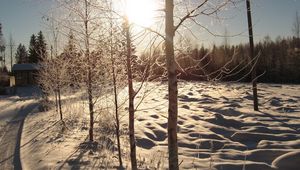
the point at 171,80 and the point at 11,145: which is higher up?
the point at 171,80

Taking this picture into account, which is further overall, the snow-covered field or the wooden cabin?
the wooden cabin

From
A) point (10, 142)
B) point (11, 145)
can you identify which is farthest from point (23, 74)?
point (11, 145)

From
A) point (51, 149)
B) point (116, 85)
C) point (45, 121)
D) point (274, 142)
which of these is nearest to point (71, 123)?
point (45, 121)

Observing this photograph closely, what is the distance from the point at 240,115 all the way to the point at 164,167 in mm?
7565

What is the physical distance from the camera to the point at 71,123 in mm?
12703

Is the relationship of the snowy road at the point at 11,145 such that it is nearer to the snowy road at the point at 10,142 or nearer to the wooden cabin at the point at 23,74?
the snowy road at the point at 10,142

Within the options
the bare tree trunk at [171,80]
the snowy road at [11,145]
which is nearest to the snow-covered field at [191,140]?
the snowy road at [11,145]

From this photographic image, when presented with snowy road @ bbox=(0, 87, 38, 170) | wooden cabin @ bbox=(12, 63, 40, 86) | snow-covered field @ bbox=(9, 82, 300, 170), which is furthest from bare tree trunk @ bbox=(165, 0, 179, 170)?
wooden cabin @ bbox=(12, 63, 40, 86)

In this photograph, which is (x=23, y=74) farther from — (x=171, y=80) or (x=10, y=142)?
(x=171, y=80)

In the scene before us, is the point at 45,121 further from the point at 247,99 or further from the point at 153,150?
the point at 247,99

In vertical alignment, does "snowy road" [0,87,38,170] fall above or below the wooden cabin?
below

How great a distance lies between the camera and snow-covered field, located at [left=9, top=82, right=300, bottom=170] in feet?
22.4

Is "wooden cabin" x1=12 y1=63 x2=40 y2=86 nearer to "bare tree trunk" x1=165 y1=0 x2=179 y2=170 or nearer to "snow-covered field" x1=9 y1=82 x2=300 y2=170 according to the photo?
"snow-covered field" x1=9 y1=82 x2=300 y2=170

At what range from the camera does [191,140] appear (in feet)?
30.8
